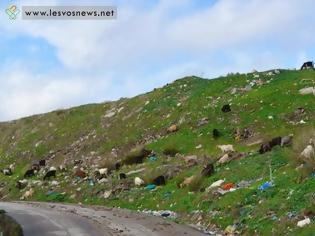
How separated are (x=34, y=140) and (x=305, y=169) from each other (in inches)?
1869

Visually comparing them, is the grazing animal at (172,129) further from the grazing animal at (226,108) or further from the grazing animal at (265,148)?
the grazing animal at (265,148)

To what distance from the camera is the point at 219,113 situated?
4500cm

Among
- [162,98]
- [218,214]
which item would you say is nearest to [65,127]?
[162,98]

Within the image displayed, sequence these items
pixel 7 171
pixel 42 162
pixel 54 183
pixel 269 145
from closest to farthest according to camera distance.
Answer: pixel 269 145 < pixel 54 183 < pixel 42 162 < pixel 7 171

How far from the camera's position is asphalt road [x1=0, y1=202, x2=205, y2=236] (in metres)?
22.0

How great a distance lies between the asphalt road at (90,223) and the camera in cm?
2198

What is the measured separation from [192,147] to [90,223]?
54.8ft

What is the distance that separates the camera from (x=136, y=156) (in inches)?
1667

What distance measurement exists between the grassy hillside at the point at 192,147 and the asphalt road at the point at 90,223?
1.83m

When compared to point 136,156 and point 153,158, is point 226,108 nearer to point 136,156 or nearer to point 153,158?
point 153,158

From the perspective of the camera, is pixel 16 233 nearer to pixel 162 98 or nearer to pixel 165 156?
pixel 165 156

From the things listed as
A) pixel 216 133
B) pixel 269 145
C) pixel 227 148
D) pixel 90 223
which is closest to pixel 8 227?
pixel 90 223

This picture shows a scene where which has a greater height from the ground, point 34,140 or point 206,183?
point 34,140

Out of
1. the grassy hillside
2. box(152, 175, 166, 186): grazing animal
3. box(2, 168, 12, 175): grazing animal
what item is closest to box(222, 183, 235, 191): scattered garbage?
the grassy hillside
